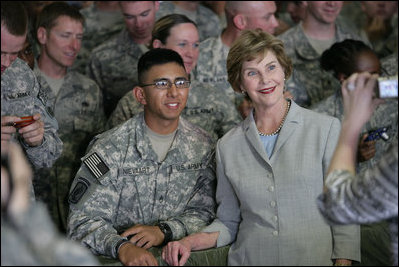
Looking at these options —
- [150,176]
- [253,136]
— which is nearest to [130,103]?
[150,176]

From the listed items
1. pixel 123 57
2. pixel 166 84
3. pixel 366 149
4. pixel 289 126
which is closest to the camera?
pixel 289 126

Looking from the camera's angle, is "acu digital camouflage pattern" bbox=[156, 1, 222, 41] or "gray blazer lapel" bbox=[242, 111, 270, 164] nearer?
"gray blazer lapel" bbox=[242, 111, 270, 164]

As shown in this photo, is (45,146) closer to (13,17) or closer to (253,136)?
(13,17)

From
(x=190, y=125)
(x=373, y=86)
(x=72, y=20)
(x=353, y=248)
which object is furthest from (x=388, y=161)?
(x=72, y=20)

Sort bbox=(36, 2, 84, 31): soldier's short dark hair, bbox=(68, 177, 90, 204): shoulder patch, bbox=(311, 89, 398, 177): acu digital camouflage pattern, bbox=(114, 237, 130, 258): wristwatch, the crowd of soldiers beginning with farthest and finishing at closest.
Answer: bbox=(36, 2, 84, 31): soldier's short dark hair → bbox=(311, 89, 398, 177): acu digital camouflage pattern → bbox=(68, 177, 90, 204): shoulder patch → the crowd of soldiers → bbox=(114, 237, 130, 258): wristwatch

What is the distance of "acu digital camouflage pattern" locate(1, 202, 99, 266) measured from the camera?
5.77 feet

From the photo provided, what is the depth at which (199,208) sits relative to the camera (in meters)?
3.16

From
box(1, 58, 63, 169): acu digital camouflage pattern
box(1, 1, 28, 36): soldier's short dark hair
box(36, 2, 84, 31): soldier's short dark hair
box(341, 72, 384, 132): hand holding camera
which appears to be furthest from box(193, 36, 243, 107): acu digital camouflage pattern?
box(341, 72, 384, 132): hand holding camera

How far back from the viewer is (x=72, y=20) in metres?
4.35

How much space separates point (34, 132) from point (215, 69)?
6.12 feet

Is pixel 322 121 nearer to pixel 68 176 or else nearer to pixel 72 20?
pixel 68 176

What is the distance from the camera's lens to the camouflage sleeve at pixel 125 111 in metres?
3.96

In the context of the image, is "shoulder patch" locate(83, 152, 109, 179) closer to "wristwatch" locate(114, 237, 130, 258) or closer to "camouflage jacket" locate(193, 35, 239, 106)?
"wristwatch" locate(114, 237, 130, 258)

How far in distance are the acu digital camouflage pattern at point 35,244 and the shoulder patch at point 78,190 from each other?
1172 mm
